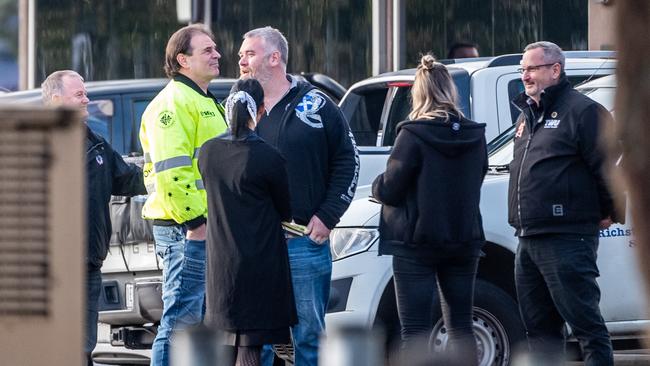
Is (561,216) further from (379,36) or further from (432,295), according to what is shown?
(379,36)

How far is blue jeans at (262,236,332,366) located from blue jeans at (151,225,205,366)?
1.44ft

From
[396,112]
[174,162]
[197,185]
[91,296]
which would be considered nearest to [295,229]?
[197,185]

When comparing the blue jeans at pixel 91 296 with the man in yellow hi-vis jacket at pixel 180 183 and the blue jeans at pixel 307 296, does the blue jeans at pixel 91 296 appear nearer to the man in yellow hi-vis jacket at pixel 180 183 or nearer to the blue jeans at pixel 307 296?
the man in yellow hi-vis jacket at pixel 180 183

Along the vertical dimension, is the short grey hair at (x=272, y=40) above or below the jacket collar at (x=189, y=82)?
above

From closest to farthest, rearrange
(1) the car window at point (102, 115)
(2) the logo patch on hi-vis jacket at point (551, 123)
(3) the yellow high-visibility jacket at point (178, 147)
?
(3) the yellow high-visibility jacket at point (178, 147) < (2) the logo patch on hi-vis jacket at point (551, 123) < (1) the car window at point (102, 115)

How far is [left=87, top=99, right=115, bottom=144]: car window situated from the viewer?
10.7m

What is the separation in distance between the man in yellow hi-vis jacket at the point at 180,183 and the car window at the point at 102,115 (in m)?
3.99

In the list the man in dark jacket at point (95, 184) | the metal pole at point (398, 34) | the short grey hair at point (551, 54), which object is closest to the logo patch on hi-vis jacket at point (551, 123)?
the short grey hair at point (551, 54)

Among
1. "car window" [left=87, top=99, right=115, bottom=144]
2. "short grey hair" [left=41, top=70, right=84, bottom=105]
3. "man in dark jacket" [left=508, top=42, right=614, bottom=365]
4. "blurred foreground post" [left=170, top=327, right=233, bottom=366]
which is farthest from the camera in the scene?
"car window" [left=87, top=99, right=115, bottom=144]

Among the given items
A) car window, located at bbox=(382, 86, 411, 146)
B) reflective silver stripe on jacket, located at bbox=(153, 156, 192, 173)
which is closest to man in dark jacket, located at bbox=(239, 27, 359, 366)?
reflective silver stripe on jacket, located at bbox=(153, 156, 192, 173)

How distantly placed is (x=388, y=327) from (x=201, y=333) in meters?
5.36

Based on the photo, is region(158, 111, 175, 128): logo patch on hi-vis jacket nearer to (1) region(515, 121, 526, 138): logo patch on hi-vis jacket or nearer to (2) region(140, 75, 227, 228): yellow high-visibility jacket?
(2) region(140, 75, 227, 228): yellow high-visibility jacket

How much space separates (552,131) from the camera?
6684 mm

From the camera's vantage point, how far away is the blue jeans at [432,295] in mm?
6777
